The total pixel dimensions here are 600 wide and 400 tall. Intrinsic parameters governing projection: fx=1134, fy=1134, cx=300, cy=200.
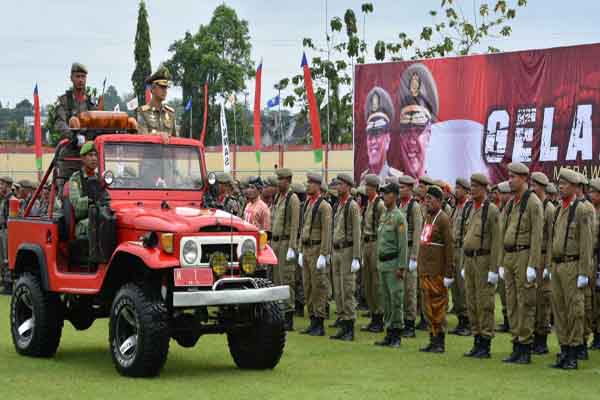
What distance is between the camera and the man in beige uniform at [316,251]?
15.1m

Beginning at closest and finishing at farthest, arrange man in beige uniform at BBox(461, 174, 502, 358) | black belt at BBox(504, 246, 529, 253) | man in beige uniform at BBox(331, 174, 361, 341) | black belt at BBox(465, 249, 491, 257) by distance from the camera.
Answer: black belt at BBox(504, 246, 529, 253), man in beige uniform at BBox(461, 174, 502, 358), black belt at BBox(465, 249, 491, 257), man in beige uniform at BBox(331, 174, 361, 341)

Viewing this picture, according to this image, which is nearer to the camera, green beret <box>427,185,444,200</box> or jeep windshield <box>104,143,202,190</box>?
jeep windshield <box>104,143,202,190</box>

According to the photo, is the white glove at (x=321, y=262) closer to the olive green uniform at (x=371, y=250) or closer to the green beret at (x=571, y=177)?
the olive green uniform at (x=371, y=250)

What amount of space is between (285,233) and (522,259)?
4.84 m

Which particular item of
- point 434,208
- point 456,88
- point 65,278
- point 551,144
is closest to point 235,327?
point 65,278

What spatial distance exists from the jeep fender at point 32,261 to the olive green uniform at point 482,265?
15.7 ft

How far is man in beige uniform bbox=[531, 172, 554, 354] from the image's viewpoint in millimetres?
13468

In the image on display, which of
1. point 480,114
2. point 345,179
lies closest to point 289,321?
point 345,179

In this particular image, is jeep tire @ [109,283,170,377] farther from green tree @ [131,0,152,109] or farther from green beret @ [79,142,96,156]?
green tree @ [131,0,152,109]

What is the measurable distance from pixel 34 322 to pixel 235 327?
100 inches

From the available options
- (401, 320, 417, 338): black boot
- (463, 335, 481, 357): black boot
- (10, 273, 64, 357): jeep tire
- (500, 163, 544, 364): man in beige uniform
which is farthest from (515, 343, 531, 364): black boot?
(10, 273, 64, 357): jeep tire

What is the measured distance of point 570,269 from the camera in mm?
12203

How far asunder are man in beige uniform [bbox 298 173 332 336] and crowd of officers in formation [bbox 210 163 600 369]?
0.05ft

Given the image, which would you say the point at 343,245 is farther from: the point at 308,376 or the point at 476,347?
the point at 308,376
